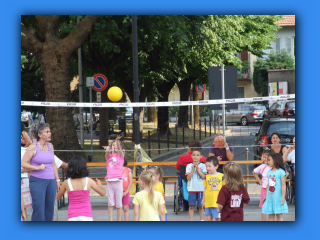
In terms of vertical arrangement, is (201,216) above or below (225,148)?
below

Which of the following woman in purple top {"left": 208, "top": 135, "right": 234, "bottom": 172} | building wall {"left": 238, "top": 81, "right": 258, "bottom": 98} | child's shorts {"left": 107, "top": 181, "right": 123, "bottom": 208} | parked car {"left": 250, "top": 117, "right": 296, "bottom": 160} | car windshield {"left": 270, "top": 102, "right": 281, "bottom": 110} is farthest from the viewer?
building wall {"left": 238, "top": 81, "right": 258, "bottom": 98}

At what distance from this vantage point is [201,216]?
795cm

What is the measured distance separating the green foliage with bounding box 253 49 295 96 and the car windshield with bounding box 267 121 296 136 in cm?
3073

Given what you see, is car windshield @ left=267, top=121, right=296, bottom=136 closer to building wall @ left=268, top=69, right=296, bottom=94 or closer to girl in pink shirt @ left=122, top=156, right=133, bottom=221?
building wall @ left=268, top=69, right=296, bottom=94

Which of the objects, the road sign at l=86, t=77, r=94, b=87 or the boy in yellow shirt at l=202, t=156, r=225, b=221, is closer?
the boy in yellow shirt at l=202, t=156, r=225, b=221

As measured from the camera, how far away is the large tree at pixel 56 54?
12.3m

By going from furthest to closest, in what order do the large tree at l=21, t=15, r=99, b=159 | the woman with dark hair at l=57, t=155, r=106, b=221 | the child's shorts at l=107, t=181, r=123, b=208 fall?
the large tree at l=21, t=15, r=99, b=159 → the child's shorts at l=107, t=181, r=123, b=208 → the woman with dark hair at l=57, t=155, r=106, b=221

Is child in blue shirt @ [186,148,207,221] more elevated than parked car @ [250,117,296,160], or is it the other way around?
parked car @ [250,117,296,160]

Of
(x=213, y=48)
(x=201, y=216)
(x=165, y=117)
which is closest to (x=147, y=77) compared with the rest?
(x=165, y=117)

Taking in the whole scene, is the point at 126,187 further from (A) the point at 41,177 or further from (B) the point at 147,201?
(B) the point at 147,201

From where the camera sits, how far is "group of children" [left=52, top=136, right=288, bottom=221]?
5910 millimetres

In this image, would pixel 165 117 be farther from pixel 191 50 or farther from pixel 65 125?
pixel 65 125

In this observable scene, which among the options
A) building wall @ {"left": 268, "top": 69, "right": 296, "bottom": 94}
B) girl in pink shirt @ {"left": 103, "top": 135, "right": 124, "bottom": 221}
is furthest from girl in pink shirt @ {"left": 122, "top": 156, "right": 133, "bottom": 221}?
building wall @ {"left": 268, "top": 69, "right": 296, "bottom": 94}
